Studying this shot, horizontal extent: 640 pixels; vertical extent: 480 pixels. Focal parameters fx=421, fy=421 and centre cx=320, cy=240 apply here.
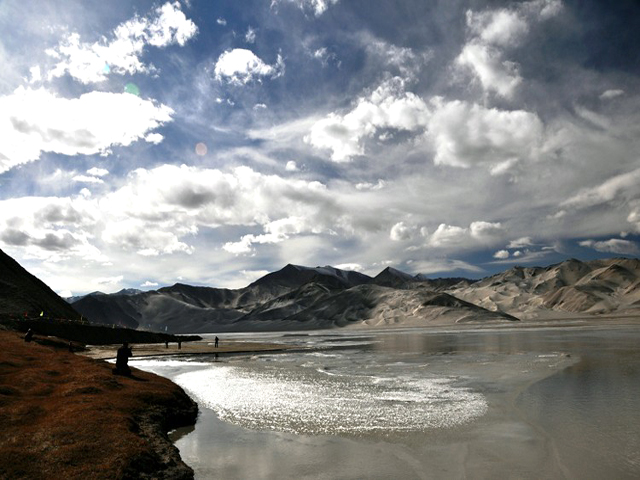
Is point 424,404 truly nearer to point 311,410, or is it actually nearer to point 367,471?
point 311,410

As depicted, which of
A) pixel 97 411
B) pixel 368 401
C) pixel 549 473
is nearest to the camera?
pixel 549 473

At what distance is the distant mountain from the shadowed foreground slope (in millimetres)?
71085

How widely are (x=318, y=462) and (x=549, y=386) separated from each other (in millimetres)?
19168

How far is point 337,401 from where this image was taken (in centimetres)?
2338

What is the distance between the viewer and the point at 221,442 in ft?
53.9

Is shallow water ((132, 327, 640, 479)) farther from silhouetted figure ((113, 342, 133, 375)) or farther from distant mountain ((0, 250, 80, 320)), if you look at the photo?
distant mountain ((0, 250, 80, 320))

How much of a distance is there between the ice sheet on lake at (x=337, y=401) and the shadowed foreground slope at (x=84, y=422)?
3.40 meters

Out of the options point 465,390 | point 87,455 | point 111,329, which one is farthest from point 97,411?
point 111,329

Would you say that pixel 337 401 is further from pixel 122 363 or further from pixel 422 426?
pixel 122 363

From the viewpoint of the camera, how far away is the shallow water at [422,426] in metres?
13.0

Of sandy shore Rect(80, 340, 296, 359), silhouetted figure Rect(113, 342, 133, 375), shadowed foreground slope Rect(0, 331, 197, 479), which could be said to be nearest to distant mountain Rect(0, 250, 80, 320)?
sandy shore Rect(80, 340, 296, 359)

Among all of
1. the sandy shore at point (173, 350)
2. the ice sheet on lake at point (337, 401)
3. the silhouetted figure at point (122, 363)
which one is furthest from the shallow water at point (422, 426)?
the sandy shore at point (173, 350)

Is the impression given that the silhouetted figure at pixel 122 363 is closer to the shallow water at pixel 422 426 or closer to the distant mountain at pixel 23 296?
the shallow water at pixel 422 426

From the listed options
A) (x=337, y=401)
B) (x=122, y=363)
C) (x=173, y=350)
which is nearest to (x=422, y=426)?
(x=337, y=401)
